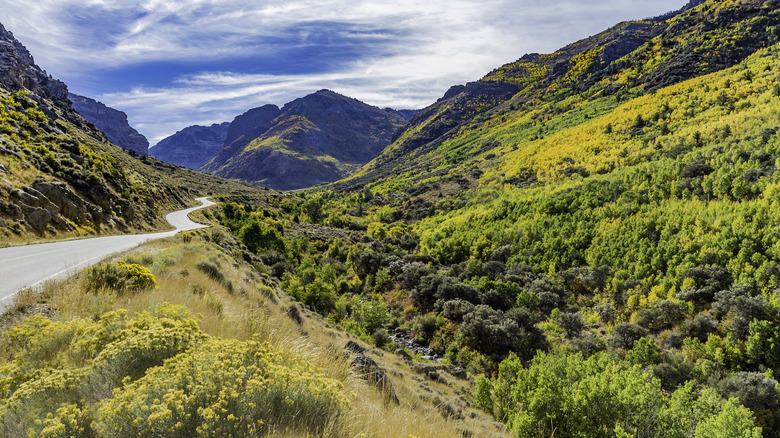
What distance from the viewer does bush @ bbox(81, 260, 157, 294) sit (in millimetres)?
6527

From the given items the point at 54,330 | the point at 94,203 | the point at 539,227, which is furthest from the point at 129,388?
the point at 539,227

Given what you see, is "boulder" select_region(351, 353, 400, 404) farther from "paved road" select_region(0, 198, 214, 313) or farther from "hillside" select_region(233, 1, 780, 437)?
Answer: "paved road" select_region(0, 198, 214, 313)

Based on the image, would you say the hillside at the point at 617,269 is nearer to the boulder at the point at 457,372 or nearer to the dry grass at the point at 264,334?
the boulder at the point at 457,372

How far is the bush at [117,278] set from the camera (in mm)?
6527

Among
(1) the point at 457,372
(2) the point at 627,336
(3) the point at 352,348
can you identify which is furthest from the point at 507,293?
(3) the point at 352,348

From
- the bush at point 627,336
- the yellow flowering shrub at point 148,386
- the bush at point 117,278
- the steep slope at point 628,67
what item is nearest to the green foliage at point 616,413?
the yellow flowering shrub at point 148,386

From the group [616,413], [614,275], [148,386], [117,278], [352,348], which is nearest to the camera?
[148,386]

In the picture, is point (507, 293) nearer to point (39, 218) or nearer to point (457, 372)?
point (457, 372)

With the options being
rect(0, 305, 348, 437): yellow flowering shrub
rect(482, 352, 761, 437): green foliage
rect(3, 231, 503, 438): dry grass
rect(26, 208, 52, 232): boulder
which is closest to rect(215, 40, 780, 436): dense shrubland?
rect(482, 352, 761, 437): green foliage

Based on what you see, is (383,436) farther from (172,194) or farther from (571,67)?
(571,67)

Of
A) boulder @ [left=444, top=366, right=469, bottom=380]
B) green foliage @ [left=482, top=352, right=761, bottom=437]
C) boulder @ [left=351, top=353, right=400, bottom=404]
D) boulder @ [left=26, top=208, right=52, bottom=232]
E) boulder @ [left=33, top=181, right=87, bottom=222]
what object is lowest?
boulder @ [left=444, top=366, right=469, bottom=380]

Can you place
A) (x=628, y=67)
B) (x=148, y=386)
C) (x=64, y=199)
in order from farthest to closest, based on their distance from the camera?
(x=628, y=67)
(x=64, y=199)
(x=148, y=386)

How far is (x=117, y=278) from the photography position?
22.5ft

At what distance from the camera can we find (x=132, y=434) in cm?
264
